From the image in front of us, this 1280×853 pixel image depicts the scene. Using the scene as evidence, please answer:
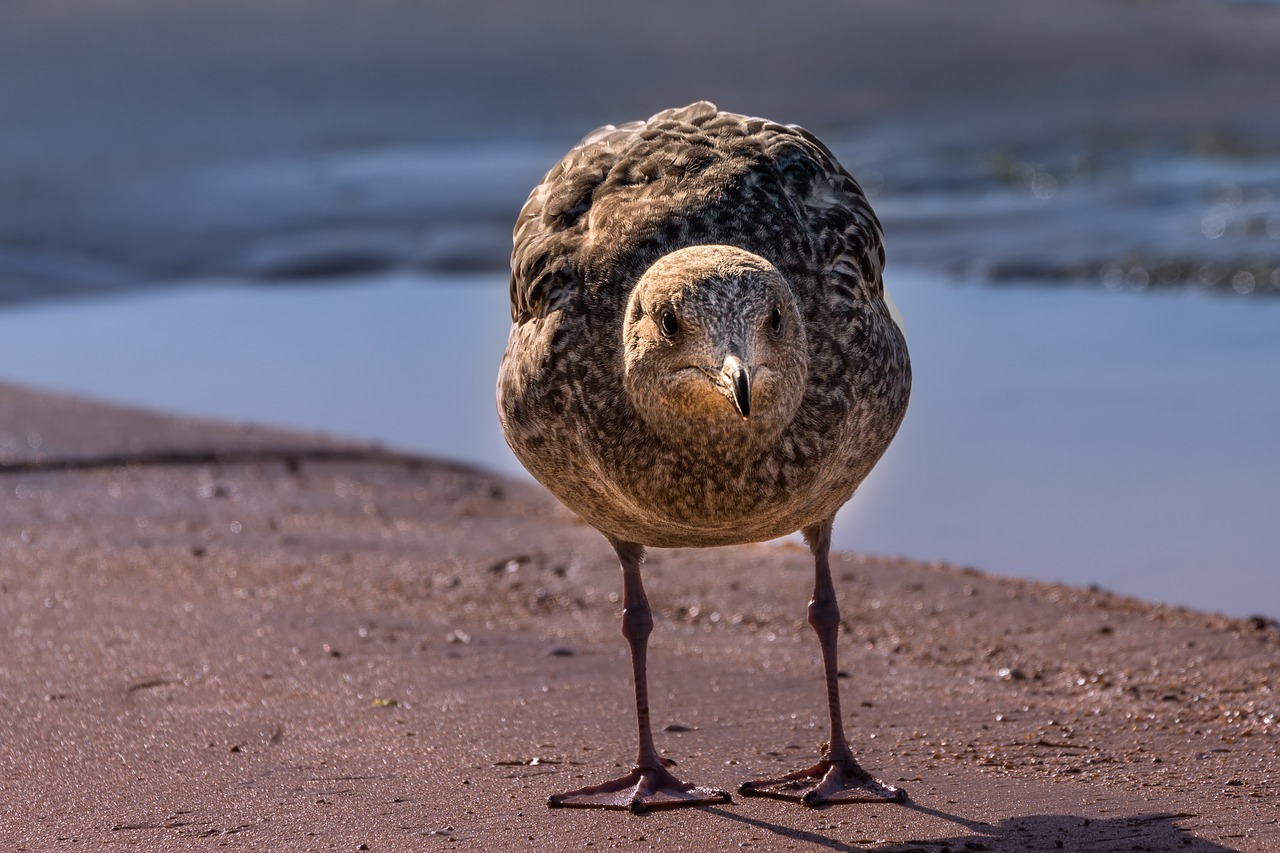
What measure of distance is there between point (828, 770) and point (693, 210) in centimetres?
156

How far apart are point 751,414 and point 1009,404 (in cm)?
539

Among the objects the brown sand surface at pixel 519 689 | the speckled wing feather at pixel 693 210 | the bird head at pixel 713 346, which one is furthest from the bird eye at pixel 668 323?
the brown sand surface at pixel 519 689

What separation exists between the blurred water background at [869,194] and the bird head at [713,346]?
127 inches

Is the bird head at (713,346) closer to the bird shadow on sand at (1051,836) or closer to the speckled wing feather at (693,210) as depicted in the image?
the speckled wing feather at (693,210)

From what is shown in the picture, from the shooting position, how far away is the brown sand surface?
4.57 metres

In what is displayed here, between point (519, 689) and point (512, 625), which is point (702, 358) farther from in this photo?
point (512, 625)

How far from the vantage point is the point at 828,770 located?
193 inches

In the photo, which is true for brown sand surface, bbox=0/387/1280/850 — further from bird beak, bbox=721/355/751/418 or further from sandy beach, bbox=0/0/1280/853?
bird beak, bbox=721/355/751/418

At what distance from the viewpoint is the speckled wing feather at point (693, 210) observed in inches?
187

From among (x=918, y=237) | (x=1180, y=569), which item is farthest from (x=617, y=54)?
(x=1180, y=569)

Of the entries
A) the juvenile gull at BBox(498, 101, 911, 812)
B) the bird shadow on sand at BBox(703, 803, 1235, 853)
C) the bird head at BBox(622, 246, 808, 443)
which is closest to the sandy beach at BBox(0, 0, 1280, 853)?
the bird shadow on sand at BBox(703, 803, 1235, 853)

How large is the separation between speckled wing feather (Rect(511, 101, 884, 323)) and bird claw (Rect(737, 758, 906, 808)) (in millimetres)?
1287

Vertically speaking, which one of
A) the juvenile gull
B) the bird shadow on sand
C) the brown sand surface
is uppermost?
the juvenile gull

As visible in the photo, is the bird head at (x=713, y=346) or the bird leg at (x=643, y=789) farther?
the bird leg at (x=643, y=789)
